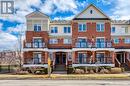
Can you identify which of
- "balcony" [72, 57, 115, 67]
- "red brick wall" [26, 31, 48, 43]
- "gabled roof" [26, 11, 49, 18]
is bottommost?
"balcony" [72, 57, 115, 67]

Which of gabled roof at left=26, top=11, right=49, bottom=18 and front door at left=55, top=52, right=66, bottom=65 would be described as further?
front door at left=55, top=52, right=66, bottom=65

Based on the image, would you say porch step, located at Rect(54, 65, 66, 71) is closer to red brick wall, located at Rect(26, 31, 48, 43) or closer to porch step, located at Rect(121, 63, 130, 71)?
red brick wall, located at Rect(26, 31, 48, 43)

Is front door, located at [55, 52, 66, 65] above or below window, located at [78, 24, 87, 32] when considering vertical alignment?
below

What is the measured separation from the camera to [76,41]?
61.3 metres

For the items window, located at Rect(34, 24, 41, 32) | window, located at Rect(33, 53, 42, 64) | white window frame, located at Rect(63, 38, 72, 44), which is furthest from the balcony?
window, located at Rect(34, 24, 41, 32)

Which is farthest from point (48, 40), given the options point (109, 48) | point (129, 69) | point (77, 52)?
point (129, 69)

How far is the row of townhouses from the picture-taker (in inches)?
2368

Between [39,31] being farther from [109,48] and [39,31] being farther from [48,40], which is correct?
[109,48]

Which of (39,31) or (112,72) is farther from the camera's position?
(39,31)

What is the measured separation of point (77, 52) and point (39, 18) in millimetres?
9311

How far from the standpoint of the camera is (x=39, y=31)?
63312mm

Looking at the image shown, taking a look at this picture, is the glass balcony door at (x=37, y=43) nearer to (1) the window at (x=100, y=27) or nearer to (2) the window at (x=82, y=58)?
(2) the window at (x=82, y=58)

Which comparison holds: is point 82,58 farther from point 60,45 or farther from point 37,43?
point 37,43

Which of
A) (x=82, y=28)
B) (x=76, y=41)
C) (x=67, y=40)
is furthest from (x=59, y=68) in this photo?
(x=82, y=28)
